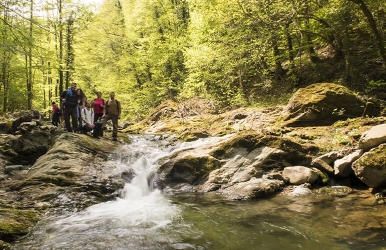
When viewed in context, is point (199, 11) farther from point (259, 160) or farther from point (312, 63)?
point (259, 160)

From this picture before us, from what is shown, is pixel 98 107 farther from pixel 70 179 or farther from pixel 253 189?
pixel 253 189

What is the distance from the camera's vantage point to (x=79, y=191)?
7.07 m

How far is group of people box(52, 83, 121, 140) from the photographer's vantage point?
11.0m

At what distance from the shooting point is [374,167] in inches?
239

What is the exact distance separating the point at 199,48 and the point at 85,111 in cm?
1051

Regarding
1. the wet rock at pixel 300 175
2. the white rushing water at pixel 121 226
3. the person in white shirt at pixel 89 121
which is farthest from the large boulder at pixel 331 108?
the person in white shirt at pixel 89 121

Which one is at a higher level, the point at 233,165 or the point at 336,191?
the point at 233,165

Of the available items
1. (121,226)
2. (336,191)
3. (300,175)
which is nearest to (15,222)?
(121,226)

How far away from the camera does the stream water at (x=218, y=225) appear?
435cm

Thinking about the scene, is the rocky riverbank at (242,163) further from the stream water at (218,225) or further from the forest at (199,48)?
the forest at (199,48)

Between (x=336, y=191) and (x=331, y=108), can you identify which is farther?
(x=331, y=108)

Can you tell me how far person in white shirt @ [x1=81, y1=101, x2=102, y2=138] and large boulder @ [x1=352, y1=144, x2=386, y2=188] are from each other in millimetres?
10053

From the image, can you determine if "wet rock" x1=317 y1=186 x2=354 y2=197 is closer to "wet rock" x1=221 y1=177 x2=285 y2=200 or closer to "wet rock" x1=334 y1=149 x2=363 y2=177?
"wet rock" x1=334 y1=149 x2=363 y2=177

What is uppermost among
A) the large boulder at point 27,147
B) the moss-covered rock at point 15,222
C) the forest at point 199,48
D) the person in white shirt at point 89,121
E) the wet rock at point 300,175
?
the forest at point 199,48
